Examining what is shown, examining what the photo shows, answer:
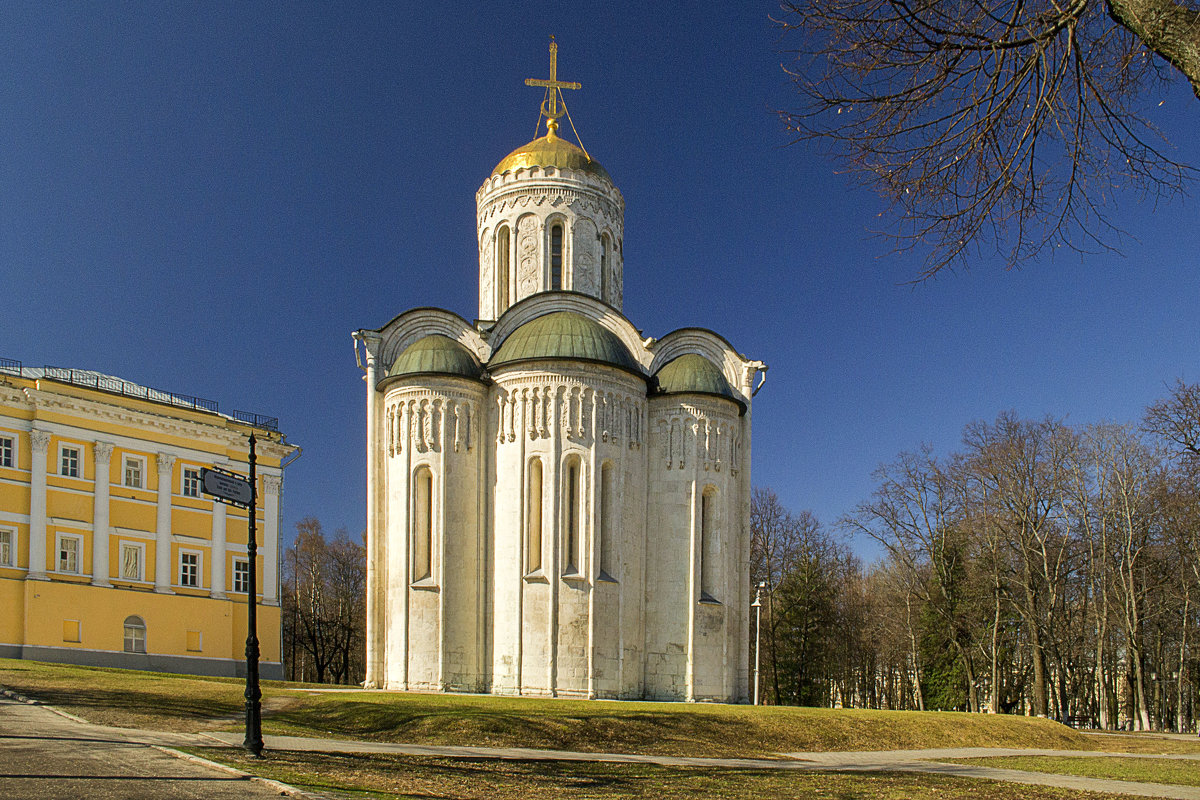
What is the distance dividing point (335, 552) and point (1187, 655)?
1776 inches

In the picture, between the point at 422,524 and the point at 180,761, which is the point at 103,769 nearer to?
the point at 180,761

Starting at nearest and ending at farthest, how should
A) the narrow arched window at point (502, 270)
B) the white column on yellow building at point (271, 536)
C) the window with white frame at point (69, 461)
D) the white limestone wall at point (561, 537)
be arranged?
the white limestone wall at point (561, 537) → the narrow arched window at point (502, 270) → the window with white frame at point (69, 461) → the white column on yellow building at point (271, 536)

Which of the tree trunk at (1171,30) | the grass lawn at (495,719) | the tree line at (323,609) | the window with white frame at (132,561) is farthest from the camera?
the tree line at (323,609)

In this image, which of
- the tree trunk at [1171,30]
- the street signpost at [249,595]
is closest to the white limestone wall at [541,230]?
the street signpost at [249,595]

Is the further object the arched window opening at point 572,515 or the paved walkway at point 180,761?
the arched window opening at point 572,515

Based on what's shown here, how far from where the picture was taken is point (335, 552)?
62406mm

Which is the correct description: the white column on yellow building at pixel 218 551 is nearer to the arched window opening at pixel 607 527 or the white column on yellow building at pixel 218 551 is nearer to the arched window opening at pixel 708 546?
the arched window opening at pixel 607 527

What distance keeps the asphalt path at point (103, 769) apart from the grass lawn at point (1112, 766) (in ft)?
47.7

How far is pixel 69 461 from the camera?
37.9m

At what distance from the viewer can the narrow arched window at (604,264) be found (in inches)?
1442

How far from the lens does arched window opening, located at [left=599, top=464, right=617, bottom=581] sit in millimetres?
29344

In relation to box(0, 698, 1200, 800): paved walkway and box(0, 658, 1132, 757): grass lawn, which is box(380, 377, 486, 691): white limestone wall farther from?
box(0, 698, 1200, 800): paved walkway

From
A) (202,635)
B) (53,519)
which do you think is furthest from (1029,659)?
(53,519)

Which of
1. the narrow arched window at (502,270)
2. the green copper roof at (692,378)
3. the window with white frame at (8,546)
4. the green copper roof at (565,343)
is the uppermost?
the narrow arched window at (502,270)
